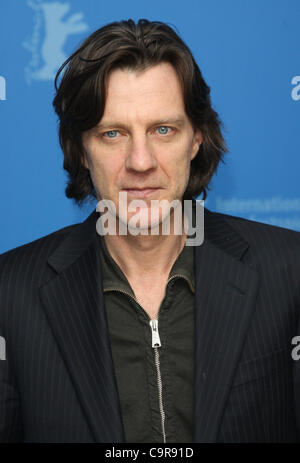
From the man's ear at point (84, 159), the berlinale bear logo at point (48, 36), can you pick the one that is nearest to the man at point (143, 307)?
the man's ear at point (84, 159)

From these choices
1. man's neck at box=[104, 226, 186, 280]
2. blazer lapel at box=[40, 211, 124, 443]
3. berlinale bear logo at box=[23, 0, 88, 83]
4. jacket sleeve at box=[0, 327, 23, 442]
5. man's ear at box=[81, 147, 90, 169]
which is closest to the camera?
blazer lapel at box=[40, 211, 124, 443]

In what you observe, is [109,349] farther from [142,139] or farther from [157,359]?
[142,139]

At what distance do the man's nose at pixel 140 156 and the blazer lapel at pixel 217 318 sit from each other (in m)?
0.39

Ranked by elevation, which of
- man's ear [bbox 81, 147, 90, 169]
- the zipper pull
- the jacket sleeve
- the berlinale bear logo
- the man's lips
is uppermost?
the berlinale bear logo

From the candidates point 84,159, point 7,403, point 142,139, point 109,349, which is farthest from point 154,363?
point 84,159

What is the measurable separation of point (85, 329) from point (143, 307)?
21 centimetres

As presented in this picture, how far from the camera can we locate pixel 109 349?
1.76 meters

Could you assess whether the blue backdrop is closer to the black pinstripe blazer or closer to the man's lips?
the black pinstripe blazer

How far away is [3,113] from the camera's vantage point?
241cm

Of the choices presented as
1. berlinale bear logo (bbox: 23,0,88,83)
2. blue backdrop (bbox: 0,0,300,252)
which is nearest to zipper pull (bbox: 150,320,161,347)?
blue backdrop (bbox: 0,0,300,252)

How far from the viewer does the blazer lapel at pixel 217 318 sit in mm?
1706

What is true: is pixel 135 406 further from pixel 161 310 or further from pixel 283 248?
pixel 283 248

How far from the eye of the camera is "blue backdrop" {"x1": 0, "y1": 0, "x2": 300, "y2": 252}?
7.75ft

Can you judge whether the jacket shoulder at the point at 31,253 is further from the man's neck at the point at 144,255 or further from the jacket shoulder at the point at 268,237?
the jacket shoulder at the point at 268,237
